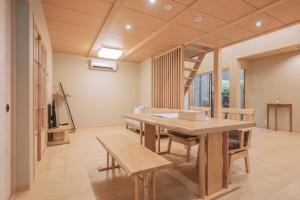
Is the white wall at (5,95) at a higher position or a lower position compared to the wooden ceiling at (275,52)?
lower

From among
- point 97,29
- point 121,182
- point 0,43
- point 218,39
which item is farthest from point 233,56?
point 0,43

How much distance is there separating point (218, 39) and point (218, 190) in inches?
129

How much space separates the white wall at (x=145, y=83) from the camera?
589cm

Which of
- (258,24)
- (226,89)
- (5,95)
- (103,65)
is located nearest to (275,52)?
(226,89)

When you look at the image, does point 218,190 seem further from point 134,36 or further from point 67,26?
point 67,26

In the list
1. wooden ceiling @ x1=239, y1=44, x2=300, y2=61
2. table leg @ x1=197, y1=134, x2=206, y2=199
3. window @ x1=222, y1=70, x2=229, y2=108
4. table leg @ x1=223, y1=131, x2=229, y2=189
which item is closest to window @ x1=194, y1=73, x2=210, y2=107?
window @ x1=222, y1=70, x2=229, y2=108

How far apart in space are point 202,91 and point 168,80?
2.65m

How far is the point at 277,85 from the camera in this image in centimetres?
539

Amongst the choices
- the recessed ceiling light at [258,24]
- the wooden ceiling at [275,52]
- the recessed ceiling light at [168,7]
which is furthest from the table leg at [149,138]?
the wooden ceiling at [275,52]

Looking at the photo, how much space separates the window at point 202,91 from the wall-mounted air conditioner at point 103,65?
351cm

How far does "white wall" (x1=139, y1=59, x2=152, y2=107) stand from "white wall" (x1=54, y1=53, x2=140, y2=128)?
20 cm

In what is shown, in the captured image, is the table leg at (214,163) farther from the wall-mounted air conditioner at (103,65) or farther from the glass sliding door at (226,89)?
the wall-mounted air conditioner at (103,65)

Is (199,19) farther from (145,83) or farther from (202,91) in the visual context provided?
(202,91)

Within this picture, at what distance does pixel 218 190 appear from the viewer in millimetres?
1731
